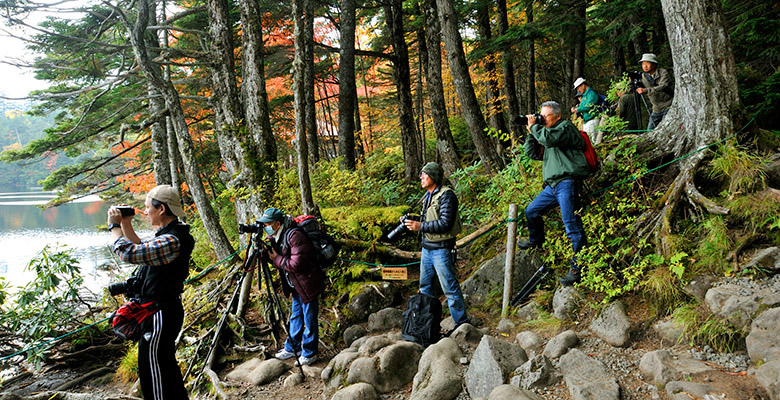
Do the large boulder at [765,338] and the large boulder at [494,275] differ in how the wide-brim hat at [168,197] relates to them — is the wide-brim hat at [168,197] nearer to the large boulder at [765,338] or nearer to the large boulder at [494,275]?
the large boulder at [494,275]

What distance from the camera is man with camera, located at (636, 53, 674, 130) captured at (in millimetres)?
6752

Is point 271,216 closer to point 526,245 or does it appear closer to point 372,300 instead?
point 372,300

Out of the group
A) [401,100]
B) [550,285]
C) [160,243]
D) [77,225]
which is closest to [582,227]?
[550,285]

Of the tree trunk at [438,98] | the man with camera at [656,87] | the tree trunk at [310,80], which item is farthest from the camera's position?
the tree trunk at [310,80]

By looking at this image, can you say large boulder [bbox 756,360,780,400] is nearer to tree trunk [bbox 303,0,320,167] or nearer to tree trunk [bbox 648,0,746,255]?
tree trunk [bbox 648,0,746,255]

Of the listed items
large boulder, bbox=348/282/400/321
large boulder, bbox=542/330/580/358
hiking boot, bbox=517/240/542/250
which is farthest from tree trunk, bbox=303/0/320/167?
large boulder, bbox=542/330/580/358

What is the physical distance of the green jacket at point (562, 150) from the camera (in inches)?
180

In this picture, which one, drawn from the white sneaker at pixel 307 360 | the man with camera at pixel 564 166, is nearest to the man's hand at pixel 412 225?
the man with camera at pixel 564 166

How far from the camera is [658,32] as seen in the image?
11086 mm

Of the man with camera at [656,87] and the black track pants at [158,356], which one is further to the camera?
the man with camera at [656,87]

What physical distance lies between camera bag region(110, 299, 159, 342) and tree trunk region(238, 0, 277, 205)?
3895 millimetres

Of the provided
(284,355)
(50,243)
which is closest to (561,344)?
(284,355)

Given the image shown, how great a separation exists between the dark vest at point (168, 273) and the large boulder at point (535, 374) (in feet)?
9.95

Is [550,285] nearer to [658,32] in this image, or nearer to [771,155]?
[771,155]
